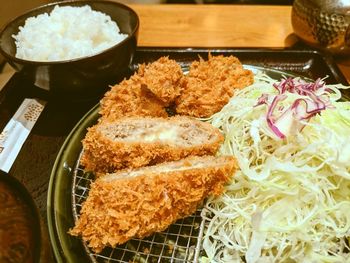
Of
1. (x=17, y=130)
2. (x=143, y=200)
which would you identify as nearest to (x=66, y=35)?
(x=17, y=130)

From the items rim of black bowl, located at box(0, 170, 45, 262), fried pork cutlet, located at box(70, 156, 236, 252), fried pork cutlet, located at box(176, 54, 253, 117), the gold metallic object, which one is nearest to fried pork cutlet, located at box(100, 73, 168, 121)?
fried pork cutlet, located at box(176, 54, 253, 117)

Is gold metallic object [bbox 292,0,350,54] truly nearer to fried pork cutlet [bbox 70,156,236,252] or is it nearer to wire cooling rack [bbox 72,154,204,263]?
fried pork cutlet [bbox 70,156,236,252]

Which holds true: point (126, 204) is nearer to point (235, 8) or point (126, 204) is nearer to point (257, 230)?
point (257, 230)

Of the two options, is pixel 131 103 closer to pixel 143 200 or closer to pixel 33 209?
pixel 143 200

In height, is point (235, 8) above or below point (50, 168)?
above

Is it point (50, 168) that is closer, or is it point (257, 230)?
point (257, 230)

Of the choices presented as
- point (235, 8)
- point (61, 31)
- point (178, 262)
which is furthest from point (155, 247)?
point (235, 8)
